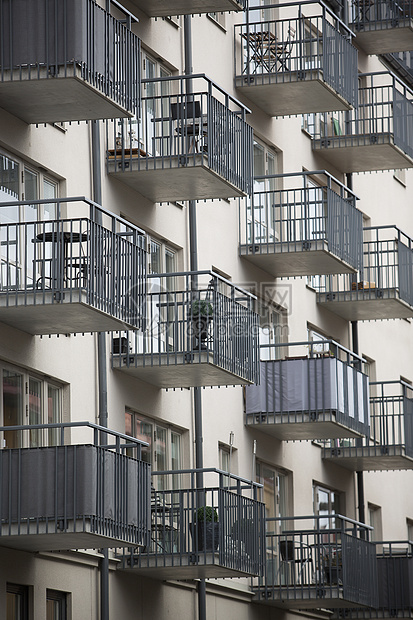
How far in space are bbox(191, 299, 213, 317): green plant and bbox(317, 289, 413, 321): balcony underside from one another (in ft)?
29.9

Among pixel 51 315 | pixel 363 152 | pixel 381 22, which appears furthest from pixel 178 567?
pixel 381 22

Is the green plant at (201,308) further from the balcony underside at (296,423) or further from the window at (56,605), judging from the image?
the balcony underside at (296,423)

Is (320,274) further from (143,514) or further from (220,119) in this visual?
(143,514)

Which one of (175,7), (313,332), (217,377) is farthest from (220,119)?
(313,332)

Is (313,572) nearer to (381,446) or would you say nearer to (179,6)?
(381,446)

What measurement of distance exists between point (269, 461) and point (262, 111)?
7085 mm

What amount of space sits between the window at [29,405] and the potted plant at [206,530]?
275 centimetres

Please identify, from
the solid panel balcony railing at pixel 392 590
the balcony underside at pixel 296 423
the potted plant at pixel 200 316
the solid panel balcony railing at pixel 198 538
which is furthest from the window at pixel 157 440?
the solid panel balcony railing at pixel 392 590

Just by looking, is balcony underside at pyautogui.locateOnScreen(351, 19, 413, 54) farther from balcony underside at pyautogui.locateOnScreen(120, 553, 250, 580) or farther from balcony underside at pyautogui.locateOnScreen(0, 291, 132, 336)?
balcony underside at pyautogui.locateOnScreen(0, 291, 132, 336)

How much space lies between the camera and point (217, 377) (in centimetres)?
2502

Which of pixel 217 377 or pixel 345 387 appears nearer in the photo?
pixel 217 377

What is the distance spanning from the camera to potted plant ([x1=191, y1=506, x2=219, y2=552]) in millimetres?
23141

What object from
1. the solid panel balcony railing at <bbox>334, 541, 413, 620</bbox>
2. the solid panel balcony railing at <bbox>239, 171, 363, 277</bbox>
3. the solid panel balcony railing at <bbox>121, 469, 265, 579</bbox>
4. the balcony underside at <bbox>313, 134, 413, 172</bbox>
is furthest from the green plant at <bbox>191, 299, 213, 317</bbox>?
the balcony underside at <bbox>313, 134, 413, 172</bbox>

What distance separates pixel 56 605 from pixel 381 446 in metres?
12.0
